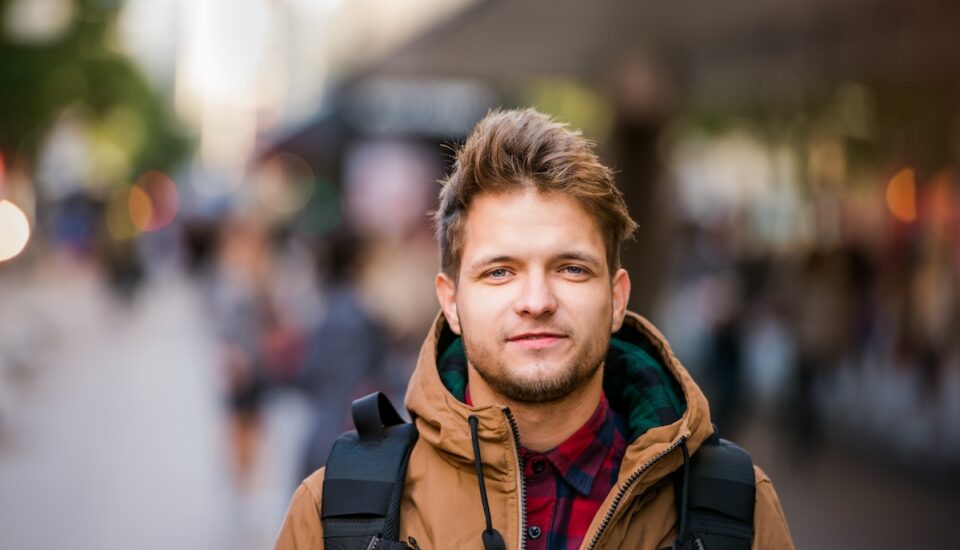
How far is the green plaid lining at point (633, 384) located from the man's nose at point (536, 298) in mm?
342

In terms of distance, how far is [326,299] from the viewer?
7605 millimetres

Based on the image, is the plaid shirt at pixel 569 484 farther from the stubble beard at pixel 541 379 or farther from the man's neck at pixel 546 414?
the stubble beard at pixel 541 379

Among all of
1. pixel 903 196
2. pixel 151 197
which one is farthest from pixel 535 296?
pixel 151 197

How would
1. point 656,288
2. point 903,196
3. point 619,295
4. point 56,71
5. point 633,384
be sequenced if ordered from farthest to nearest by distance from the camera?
point 56,71 → point 656,288 → point 903,196 → point 633,384 → point 619,295

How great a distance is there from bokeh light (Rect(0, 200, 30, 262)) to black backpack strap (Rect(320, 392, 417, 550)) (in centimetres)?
2242

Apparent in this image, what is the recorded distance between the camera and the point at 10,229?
25.7 metres

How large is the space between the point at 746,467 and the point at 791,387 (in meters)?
10.6

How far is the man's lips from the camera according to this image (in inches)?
107

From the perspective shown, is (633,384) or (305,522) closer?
(305,522)

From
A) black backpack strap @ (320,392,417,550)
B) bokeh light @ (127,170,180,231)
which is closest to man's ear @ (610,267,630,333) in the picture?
black backpack strap @ (320,392,417,550)

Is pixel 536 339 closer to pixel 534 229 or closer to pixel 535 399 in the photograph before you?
pixel 535 399

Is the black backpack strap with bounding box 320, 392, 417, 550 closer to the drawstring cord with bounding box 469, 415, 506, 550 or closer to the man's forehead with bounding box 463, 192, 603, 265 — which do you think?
the drawstring cord with bounding box 469, 415, 506, 550

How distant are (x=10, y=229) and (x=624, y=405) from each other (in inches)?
967

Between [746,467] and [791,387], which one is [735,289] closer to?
[791,387]
